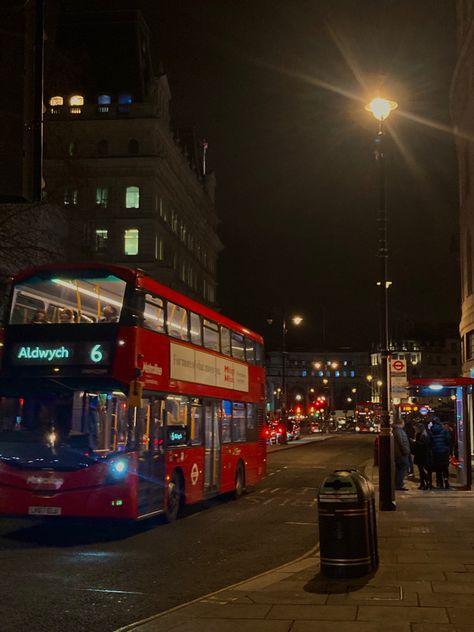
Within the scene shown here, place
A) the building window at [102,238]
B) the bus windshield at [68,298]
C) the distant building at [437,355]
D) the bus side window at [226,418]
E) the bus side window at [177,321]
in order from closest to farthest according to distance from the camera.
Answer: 1. the bus windshield at [68,298]
2. the bus side window at [177,321]
3. the bus side window at [226,418]
4. the building window at [102,238]
5. the distant building at [437,355]

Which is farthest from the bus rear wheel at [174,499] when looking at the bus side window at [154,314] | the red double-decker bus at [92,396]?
the bus side window at [154,314]

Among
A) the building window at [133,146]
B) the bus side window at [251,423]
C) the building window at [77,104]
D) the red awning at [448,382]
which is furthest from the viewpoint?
the building window at [133,146]

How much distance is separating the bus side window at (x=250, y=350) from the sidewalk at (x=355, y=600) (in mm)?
10190

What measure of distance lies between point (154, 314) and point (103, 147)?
177 ft

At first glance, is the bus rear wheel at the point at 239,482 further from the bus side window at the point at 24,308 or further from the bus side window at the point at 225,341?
the bus side window at the point at 24,308

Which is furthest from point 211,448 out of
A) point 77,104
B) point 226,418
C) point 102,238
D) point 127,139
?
point 127,139

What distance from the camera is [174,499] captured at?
15.7 m

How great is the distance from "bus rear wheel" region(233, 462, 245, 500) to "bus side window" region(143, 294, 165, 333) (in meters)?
6.76

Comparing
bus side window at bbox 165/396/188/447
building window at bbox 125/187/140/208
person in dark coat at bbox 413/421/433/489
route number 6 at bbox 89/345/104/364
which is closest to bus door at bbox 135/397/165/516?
bus side window at bbox 165/396/188/447

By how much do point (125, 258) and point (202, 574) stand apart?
5601 cm

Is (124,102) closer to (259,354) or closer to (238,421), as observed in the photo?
(259,354)

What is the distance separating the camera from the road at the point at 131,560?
320 inches

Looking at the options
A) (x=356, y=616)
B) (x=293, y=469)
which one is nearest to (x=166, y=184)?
(x=293, y=469)

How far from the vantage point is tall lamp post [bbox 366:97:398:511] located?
1583 centimetres
